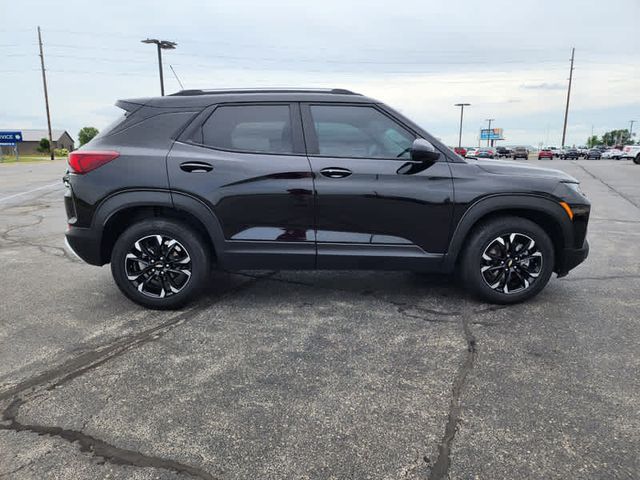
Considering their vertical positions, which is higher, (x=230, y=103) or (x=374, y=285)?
(x=230, y=103)

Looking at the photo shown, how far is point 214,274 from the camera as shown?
203 inches

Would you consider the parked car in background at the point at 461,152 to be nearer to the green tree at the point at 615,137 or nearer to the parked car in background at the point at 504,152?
the parked car in background at the point at 504,152

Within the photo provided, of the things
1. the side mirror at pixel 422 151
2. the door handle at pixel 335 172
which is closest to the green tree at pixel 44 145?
the door handle at pixel 335 172

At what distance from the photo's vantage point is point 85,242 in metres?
3.87

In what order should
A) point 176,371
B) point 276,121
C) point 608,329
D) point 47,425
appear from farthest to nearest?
point 276,121 < point 608,329 < point 176,371 < point 47,425

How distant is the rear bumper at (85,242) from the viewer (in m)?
3.85

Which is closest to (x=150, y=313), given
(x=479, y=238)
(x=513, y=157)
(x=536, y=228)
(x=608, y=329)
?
(x=479, y=238)

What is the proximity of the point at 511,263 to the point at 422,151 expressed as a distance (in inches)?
51.6

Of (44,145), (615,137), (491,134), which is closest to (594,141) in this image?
(615,137)

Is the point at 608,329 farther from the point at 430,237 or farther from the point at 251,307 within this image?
the point at 251,307

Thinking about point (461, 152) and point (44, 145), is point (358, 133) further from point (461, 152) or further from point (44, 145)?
point (44, 145)

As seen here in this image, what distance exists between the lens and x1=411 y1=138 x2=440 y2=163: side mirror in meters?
3.59

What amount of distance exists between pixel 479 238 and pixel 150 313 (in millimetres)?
2898

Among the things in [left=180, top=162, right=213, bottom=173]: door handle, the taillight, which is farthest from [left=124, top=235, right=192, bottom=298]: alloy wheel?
the taillight
